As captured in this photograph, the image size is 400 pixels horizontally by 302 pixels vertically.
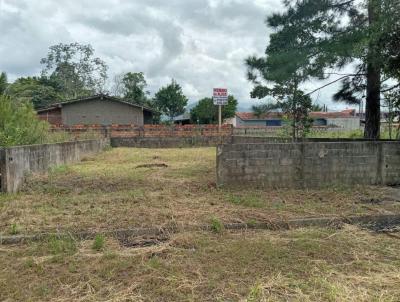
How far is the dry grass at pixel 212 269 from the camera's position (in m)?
3.05

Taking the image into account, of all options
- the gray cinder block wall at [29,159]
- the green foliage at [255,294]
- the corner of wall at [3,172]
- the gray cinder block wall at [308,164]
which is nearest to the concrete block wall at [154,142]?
the gray cinder block wall at [29,159]

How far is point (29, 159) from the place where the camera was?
798 centimetres

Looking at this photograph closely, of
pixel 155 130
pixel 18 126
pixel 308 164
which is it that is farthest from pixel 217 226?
pixel 155 130

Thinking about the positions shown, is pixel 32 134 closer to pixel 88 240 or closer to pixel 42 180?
pixel 42 180

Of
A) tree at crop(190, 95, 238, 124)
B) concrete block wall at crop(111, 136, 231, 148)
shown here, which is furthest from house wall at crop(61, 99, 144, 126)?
tree at crop(190, 95, 238, 124)

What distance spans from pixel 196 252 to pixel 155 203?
2.01 metres

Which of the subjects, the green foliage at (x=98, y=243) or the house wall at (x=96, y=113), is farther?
the house wall at (x=96, y=113)

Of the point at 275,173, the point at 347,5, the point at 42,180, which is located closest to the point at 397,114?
the point at 347,5

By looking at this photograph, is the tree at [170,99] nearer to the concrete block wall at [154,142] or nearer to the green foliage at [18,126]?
the concrete block wall at [154,142]

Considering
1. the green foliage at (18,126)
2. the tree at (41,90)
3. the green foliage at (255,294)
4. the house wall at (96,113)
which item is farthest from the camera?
the tree at (41,90)

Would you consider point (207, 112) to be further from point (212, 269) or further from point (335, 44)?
point (212, 269)

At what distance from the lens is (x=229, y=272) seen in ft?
11.2

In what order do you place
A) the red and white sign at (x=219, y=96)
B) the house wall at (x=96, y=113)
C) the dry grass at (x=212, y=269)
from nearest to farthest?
the dry grass at (x=212, y=269) < the red and white sign at (x=219, y=96) < the house wall at (x=96, y=113)

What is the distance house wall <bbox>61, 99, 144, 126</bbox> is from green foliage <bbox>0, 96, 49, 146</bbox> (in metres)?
16.8
